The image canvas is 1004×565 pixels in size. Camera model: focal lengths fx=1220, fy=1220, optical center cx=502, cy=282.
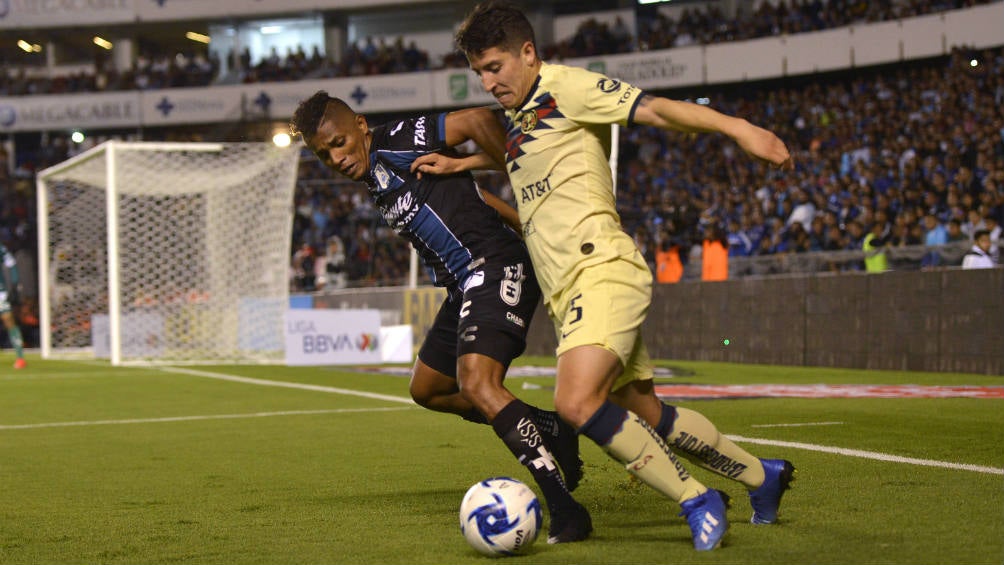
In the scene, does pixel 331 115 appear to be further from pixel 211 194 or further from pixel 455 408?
pixel 211 194

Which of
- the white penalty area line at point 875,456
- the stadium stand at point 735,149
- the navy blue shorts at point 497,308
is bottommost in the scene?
the white penalty area line at point 875,456

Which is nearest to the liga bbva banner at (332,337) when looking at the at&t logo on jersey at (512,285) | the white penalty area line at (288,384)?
the white penalty area line at (288,384)

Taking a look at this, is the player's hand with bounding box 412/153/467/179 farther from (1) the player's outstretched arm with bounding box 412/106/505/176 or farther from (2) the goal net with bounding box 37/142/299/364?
(2) the goal net with bounding box 37/142/299/364

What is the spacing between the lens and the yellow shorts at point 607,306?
4246 millimetres

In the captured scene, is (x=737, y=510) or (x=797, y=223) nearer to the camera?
(x=737, y=510)

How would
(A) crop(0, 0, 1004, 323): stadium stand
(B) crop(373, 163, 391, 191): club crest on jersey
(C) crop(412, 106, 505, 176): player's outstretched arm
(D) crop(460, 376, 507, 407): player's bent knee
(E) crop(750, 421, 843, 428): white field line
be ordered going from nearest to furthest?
1. (D) crop(460, 376, 507, 407): player's bent knee
2. (C) crop(412, 106, 505, 176): player's outstretched arm
3. (B) crop(373, 163, 391, 191): club crest on jersey
4. (E) crop(750, 421, 843, 428): white field line
5. (A) crop(0, 0, 1004, 323): stadium stand

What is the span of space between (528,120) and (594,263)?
61cm

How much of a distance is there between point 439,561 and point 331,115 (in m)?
2.02

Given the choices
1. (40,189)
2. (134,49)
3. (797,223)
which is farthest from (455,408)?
(134,49)

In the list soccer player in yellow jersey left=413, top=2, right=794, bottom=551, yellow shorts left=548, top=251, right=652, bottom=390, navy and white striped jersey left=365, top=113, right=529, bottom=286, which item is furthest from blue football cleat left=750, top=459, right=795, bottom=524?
navy and white striped jersey left=365, top=113, right=529, bottom=286

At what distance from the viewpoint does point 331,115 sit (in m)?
5.21

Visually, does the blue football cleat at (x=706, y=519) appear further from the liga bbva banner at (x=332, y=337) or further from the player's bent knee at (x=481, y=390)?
the liga bbva banner at (x=332, y=337)

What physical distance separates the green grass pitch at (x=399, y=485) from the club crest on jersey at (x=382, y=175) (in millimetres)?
1435

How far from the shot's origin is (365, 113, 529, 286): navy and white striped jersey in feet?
17.2
